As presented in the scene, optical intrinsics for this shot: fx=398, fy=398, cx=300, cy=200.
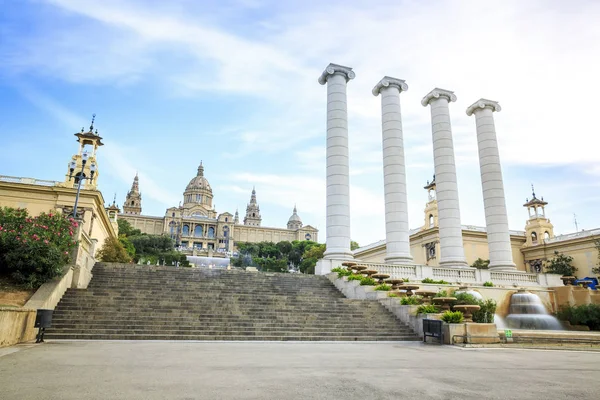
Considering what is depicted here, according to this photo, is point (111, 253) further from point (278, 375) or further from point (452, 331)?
point (278, 375)

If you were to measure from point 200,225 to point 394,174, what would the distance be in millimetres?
131912

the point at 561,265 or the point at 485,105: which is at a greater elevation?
the point at 485,105

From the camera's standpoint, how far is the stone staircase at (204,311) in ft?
47.6

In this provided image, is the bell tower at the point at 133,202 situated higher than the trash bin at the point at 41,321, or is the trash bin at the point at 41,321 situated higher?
the bell tower at the point at 133,202

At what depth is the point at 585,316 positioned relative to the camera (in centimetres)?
2344

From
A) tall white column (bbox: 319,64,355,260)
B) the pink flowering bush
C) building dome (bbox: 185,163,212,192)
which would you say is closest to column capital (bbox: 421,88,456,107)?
tall white column (bbox: 319,64,355,260)

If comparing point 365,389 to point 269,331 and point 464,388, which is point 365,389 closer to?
point 464,388

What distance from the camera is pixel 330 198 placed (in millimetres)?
29891

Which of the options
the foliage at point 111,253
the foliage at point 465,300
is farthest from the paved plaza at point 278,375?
the foliage at point 111,253

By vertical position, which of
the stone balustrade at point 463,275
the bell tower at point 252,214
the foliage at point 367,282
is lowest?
the foliage at point 367,282

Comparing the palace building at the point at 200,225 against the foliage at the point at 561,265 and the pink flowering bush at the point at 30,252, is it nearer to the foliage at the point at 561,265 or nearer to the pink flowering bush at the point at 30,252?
the foliage at the point at 561,265

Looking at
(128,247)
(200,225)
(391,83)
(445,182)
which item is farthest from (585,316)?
(200,225)

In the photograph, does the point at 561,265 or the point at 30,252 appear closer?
the point at 30,252

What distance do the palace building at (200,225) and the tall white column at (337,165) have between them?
11023 cm
